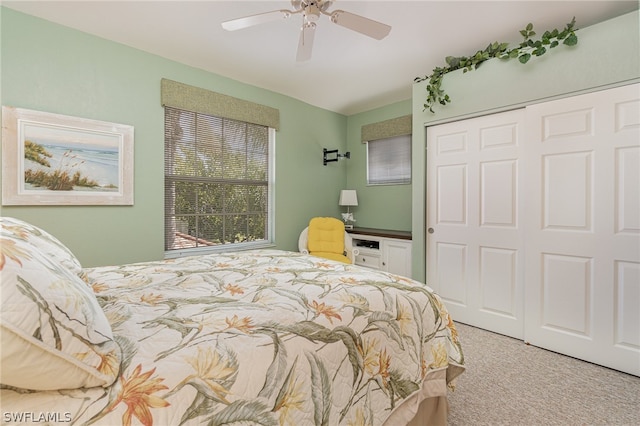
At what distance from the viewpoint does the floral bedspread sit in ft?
2.30

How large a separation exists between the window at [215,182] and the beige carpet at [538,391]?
105 inches

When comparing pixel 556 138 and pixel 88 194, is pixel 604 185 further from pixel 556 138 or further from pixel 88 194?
pixel 88 194

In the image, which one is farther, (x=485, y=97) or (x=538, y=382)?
(x=485, y=97)

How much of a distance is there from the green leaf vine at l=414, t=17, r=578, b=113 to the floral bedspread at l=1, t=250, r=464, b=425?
2.26 metres

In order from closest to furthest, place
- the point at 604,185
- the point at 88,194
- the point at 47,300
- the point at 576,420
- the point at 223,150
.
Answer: the point at 47,300 → the point at 576,420 → the point at 604,185 → the point at 88,194 → the point at 223,150

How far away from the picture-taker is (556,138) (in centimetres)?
240

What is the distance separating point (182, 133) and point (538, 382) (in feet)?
12.4

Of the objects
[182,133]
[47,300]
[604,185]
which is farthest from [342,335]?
[182,133]

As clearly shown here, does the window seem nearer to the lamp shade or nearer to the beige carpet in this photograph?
the lamp shade

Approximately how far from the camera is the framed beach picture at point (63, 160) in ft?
7.29

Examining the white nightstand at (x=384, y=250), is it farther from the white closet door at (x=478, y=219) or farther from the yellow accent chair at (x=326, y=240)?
the white closet door at (x=478, y=219)

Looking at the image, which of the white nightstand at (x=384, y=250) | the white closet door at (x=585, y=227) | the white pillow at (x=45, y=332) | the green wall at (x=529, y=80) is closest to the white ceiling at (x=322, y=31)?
the green wall at (x=529, y=80)

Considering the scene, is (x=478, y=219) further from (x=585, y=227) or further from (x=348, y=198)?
(x=348, y=198)

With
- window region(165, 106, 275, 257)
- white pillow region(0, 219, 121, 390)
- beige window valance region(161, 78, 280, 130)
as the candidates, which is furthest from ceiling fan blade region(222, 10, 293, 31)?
white pillow region(0, 219, 121, 390)
